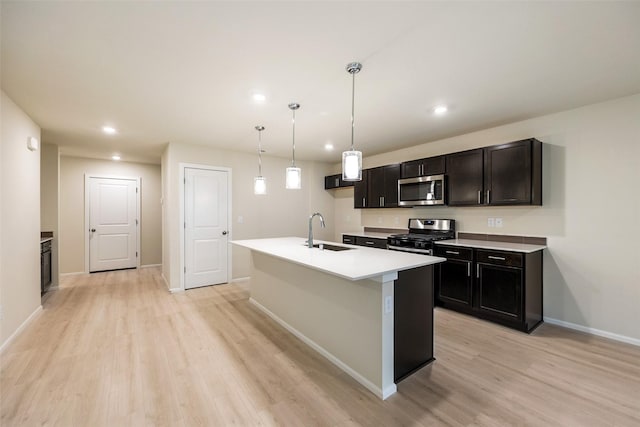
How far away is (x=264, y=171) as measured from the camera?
17.9 ft

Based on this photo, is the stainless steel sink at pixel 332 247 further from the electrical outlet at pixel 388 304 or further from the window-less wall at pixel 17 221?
the window-less wall at pixel 17 221

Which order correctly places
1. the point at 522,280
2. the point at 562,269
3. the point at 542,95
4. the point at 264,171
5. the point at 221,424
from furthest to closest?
the point at 264,171 → the point at 562,269 → the point at 522,280 → the point at 542,95 → the point at 221,424

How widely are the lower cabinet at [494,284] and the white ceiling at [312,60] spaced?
1624 mm

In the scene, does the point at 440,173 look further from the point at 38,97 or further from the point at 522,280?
the point at 38,97

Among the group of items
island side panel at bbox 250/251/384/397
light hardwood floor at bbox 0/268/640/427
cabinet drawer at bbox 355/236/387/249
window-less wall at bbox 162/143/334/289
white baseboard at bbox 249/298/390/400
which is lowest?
light hardwood floor at bbox 0/268/640/427

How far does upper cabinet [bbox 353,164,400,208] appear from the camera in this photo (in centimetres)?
458

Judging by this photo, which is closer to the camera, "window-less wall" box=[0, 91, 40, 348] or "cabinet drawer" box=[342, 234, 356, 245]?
"window-less wall" box=[0, 91, 40, 348]

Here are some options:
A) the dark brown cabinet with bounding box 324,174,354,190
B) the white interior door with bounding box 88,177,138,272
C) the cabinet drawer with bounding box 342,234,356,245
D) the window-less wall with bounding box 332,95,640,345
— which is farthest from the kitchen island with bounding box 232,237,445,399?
the white interior door with bounding box 88,177,138,272

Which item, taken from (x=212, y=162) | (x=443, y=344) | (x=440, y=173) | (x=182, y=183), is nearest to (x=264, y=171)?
(x=212, y=162)

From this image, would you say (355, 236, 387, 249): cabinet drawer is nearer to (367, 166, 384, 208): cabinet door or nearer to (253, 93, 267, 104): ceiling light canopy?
(367, 166, 384, 208): cabinet door

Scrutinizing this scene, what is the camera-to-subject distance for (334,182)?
5902 mm

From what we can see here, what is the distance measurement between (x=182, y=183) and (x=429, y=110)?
3.80 meters

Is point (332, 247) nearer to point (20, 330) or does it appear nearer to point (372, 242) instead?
point (372, 242)

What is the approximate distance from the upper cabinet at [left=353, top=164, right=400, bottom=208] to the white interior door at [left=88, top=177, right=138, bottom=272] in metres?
4.97
